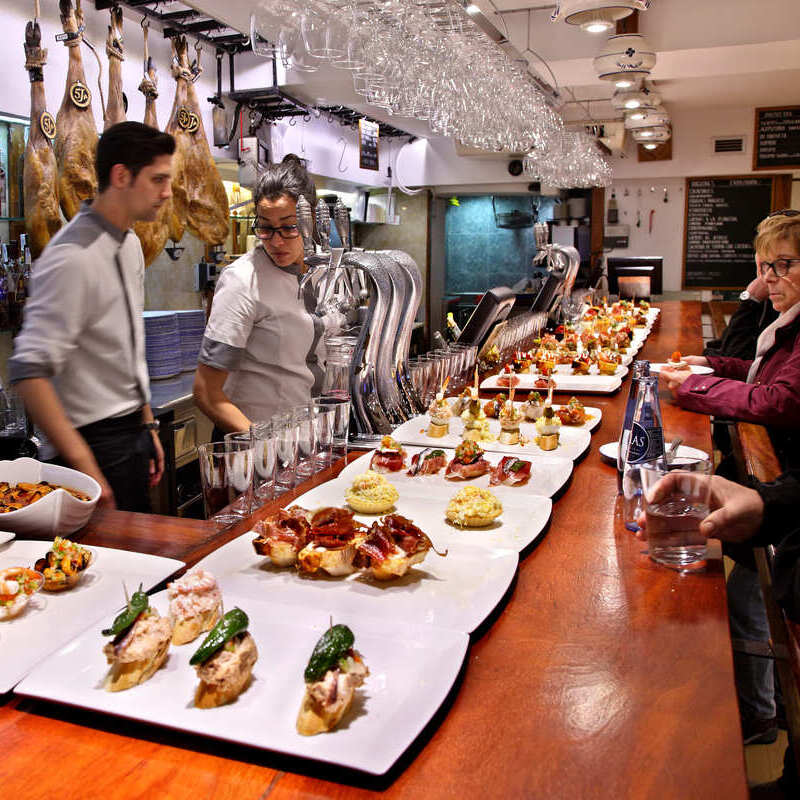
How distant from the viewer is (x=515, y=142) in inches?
172

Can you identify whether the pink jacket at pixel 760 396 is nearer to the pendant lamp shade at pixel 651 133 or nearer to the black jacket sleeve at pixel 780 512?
the black jacket sleeve at pixel 780 512

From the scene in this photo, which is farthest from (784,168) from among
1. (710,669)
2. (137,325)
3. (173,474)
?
(710,669)

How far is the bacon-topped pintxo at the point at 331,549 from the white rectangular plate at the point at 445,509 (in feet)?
0.45

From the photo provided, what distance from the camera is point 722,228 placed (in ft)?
33.3

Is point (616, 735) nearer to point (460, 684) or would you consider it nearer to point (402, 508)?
point (460, 684)

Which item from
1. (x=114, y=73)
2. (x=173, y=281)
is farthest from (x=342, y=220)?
(x=173, y=281)

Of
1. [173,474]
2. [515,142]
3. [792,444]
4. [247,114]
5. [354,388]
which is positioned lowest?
[173,474]

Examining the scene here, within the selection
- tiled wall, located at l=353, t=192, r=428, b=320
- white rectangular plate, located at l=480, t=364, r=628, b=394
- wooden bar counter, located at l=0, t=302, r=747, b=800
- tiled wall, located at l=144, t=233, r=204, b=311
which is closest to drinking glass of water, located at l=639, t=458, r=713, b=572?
wooden bar counter, located at l=0, t=302, r=747, b=800

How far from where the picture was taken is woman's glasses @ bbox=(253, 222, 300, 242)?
244cm

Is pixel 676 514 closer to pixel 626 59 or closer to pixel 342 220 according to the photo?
pixel 342 220

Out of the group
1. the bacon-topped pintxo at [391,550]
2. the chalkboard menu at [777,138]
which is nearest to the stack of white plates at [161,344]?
the bacon-topped pintxo at [391,550]

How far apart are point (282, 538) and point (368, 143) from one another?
7.07 m

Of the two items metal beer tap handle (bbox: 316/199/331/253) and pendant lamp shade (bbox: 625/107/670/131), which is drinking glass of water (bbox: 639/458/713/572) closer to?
metal beer tap handle (bbox: 316/199/331/253)

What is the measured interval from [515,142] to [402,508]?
3.23 meters
